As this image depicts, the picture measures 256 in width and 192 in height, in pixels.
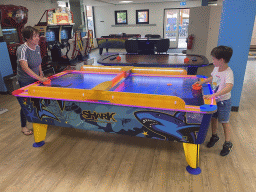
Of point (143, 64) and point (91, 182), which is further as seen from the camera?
point (143, 64)

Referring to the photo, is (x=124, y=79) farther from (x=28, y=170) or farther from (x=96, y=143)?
(x=28, y=170)

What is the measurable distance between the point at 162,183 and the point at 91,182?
0.65 metres

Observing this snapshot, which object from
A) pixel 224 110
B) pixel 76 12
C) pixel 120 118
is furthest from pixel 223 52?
pixel 76 12

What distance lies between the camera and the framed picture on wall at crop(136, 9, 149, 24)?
9.95 meters

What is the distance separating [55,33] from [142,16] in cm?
509

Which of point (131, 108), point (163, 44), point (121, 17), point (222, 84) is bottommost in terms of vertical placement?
point (131, 108)

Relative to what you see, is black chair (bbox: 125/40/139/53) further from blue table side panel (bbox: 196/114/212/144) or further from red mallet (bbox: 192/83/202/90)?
blue table side panel (bbox: 196/114/212/144)

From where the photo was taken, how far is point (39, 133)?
2.32 meters

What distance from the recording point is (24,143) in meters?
2.45

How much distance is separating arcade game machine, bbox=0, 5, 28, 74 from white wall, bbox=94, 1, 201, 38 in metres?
6.23

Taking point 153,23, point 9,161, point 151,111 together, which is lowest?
point 9,161

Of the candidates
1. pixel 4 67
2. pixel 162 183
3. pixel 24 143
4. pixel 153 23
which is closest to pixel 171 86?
pixel 162 183

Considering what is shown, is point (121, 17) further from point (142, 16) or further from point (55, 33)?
point (55, 33)

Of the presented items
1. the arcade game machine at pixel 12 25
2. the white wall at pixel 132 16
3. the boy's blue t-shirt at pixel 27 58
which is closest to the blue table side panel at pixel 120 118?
the boy's blue t-shirt at pixel 27 58
